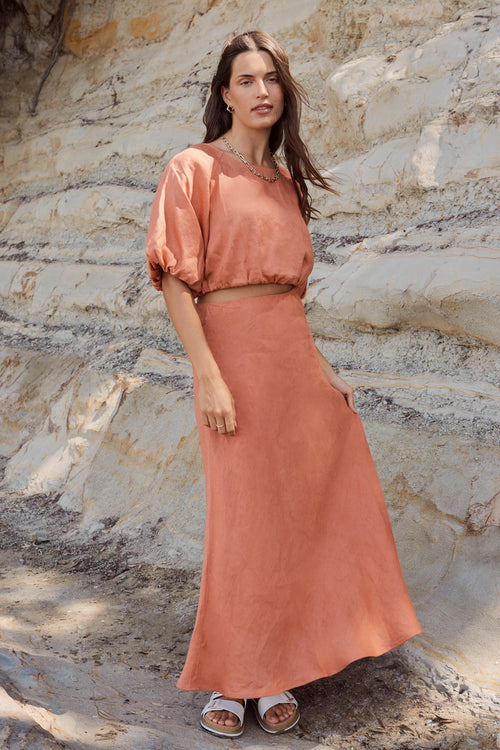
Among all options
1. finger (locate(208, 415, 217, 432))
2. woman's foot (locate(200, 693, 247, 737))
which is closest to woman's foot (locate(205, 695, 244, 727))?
woman's foot (locate(200, 693, 247, 737))

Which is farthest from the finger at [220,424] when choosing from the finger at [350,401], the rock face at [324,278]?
the rock face at [324,278]

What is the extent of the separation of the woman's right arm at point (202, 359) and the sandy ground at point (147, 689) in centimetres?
80

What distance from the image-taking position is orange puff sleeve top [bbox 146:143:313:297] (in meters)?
1.91

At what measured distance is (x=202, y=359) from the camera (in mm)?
1920

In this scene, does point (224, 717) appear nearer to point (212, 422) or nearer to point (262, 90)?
point (212, 422)

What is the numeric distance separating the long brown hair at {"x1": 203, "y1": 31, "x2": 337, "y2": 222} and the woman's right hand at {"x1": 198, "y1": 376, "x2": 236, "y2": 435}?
62 centimetres

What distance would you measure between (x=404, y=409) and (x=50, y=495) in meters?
1.99

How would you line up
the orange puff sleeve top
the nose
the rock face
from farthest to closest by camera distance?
the rock face
the nose
the orange puff sleeve top

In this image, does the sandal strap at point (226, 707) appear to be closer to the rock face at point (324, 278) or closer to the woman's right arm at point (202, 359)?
the rock face at point (324, 278)

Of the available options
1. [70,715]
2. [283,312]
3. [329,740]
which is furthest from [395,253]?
[70,715]

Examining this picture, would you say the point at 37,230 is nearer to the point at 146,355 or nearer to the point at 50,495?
the point at 146,355

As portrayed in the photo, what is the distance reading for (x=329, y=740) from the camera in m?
2.05

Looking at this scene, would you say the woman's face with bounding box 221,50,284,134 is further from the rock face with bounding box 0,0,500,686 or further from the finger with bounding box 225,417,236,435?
the rock face with bounding box 0,0,500,686

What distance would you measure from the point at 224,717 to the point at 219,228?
50.1 inches
